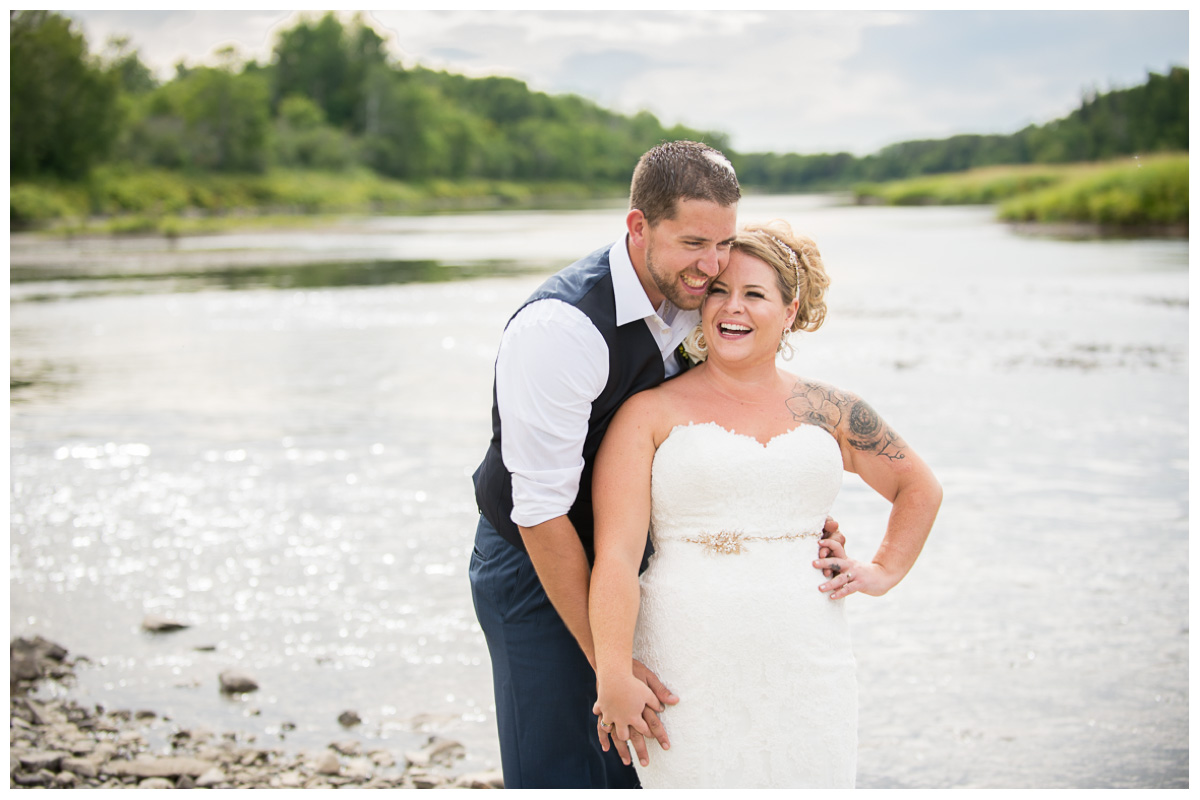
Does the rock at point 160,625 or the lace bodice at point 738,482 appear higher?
the lace bodice at point 738,482

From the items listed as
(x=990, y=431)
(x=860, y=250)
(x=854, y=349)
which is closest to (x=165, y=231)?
(x=860, y=250)

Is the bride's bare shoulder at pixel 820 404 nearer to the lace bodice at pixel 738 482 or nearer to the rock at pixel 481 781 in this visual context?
the lace bodice at pixel 738 482

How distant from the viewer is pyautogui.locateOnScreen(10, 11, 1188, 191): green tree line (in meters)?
59.7

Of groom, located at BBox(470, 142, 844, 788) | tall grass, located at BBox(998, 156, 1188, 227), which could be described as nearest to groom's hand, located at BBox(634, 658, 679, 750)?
groom, located at BBox(470, 142, 844, 788)

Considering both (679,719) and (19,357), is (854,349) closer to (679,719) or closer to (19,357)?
(19,357)

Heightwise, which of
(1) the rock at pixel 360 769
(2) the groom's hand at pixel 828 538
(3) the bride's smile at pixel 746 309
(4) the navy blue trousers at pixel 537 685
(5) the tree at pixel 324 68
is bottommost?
(1) the rock at pixel 360 769

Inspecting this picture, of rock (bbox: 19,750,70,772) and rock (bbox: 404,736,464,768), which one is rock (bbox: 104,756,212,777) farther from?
rock (bbox: 404,736,464,768)

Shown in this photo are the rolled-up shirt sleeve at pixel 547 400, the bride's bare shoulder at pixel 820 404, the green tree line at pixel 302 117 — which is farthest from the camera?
the green tree line at pixel 302 117

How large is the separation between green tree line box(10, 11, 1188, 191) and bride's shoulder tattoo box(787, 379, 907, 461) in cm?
2492

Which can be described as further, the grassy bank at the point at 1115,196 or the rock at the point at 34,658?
the grassy bank at the point at 1115,196

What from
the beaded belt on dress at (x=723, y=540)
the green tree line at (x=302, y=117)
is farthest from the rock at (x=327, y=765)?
the green tree line at (x=302, y=117)

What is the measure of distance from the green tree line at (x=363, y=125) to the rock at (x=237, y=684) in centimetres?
2343

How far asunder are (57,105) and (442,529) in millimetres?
65777

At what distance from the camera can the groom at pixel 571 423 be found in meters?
2.81
